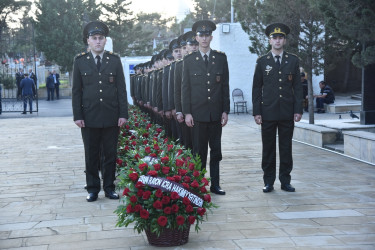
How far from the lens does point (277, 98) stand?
7.41 metres

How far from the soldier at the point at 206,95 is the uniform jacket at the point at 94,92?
902 millimetres

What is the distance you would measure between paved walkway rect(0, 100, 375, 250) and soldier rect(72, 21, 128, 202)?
414 millimetres

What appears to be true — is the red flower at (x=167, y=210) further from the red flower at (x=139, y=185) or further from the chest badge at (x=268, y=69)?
the chest badge at (x=268, y=69)

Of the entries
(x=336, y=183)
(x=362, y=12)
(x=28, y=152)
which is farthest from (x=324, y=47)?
(x=28, y=152)

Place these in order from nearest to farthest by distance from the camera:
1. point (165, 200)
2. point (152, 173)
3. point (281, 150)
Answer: point (165, 200), point (152, 173), point (281, 150)

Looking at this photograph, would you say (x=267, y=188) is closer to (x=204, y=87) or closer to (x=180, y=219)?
(x=204, y=87)

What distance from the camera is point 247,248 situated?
4977 mm

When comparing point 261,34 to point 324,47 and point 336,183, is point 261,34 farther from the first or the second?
point 336,183

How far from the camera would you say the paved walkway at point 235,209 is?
5258 mm

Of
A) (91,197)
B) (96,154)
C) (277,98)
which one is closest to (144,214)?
(91,197)

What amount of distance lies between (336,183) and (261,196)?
138 cm

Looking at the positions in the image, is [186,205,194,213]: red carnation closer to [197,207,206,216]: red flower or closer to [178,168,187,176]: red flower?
[197,207,206,216]: red flower

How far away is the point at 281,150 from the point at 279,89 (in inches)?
31.9

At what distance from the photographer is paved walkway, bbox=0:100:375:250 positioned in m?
5.26
